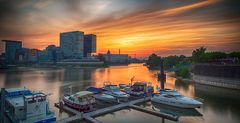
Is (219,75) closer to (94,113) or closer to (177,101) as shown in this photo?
(177,101)

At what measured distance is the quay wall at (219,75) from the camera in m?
60.6

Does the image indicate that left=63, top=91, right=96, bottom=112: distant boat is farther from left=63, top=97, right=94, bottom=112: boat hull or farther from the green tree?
the green tree

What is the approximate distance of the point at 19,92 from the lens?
31062 millimetres

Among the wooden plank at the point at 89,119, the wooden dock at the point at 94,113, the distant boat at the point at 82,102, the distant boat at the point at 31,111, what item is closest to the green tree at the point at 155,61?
the wooden dock at the point at 94,113

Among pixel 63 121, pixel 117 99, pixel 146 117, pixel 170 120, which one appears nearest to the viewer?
pixel 63 121

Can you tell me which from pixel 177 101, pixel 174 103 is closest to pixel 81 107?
pixel 174 103

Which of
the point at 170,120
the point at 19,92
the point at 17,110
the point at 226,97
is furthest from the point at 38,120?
the point at 226,97

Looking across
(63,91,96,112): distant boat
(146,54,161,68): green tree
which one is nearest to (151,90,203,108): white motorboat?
(63,91,96,112): distant boat

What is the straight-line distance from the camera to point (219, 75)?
66688 millimetres

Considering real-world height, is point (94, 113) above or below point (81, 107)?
below

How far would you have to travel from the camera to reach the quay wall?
60638 millimetres

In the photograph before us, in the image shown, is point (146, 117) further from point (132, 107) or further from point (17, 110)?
point (17, 110)

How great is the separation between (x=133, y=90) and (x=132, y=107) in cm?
1313

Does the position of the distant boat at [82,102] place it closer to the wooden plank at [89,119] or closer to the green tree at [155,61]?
the wooden plank at [89,119]
